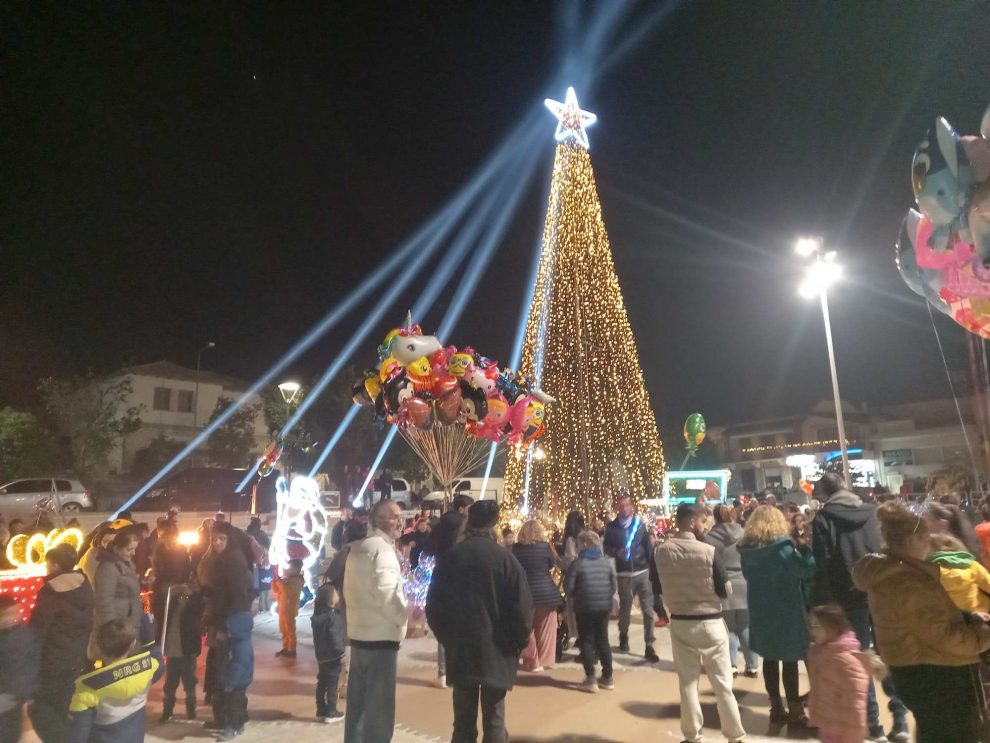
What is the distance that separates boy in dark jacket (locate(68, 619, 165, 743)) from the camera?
3.71 metres

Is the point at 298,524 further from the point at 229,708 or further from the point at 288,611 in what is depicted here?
the point at 229,708

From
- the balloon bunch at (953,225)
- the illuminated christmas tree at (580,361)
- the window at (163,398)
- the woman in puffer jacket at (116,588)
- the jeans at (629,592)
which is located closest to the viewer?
the balloon bunch at (953,225)

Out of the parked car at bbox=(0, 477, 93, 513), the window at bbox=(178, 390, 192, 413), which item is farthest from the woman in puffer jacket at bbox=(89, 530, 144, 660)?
the window at bbox=(178, 390, 192, 413)

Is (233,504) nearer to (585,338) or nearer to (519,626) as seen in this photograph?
(585,338)

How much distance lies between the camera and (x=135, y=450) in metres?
35.5

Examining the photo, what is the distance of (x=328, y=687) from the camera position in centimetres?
578

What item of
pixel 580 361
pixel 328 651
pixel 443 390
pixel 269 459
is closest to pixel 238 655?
pixel 328 651

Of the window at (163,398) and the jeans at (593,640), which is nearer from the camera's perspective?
the jeans at (593,640)

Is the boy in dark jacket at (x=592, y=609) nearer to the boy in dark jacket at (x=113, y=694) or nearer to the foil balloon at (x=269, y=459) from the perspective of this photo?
the boy in dark jacket at (x=113, y=694)

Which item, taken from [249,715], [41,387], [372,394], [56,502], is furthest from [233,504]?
[249,715]

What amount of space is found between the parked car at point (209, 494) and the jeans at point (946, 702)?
69.4ft

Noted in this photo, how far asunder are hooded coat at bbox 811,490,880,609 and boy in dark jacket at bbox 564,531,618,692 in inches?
83.5

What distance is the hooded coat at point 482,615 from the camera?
3.99m

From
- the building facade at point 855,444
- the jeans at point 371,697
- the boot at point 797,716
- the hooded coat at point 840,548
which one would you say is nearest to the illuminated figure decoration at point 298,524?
the jeans at point 371,697
